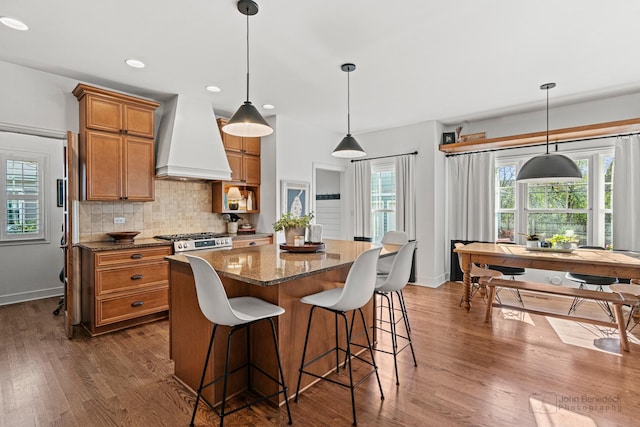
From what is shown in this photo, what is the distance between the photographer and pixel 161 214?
170 inches

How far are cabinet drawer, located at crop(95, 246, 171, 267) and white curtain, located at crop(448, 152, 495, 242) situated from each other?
4363 millimetres

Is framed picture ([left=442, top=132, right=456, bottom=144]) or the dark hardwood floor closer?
the dark hardwood floor

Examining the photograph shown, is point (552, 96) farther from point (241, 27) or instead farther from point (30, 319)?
point (30, 319)

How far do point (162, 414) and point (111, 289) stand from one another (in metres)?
1.79

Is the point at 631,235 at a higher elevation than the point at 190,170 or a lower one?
lower

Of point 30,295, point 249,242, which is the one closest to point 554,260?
point 249,242

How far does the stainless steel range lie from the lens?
375cm

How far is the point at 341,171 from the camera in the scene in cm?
636

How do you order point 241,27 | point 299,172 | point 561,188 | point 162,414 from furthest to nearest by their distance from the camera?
point 299,172 → point 561,188 → point 241,27 → point 162,414

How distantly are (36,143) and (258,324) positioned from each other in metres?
4.78

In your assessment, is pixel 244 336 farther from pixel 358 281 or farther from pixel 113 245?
pixel 113 245

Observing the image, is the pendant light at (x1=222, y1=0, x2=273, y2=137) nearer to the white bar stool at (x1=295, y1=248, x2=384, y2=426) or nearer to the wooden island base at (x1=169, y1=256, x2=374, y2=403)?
the wooden island base at (x1=169, y1=256, x2=374, y2=403)

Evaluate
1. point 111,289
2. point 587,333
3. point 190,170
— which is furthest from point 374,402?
point 190,170

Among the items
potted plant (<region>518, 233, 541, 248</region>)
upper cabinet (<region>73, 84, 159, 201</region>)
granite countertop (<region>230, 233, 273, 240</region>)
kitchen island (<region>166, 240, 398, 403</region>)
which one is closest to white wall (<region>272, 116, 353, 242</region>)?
granite countertop (<region>230, 233, 273, 240</region>)
